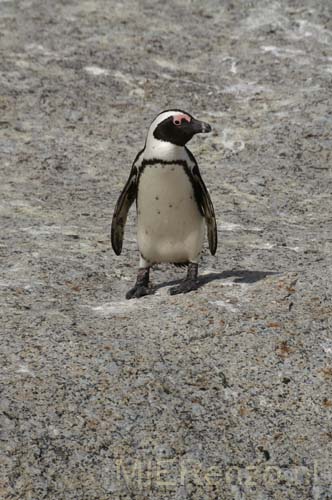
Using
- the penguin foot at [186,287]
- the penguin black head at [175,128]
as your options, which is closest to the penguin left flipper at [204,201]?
the penguin black head at [175,128]

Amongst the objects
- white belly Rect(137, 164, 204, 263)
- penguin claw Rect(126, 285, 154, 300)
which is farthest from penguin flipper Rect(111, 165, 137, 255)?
penguin claw Rect(126, 285, 154, 300)

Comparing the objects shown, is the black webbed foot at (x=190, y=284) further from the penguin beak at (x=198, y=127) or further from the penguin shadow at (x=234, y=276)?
the penguin beak at (x=198, y=127)

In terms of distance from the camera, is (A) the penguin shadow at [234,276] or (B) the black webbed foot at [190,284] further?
(A) the penguin shadow at [234,276]

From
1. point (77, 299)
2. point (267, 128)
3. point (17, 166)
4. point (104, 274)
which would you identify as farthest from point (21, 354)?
point (267, 128)

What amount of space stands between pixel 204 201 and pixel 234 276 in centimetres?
62

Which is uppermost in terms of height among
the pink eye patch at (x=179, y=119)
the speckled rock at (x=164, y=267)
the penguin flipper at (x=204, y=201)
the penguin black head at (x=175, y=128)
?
the pink eye patch at (x=179, y=119)

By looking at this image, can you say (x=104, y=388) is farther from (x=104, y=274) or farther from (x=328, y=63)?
(x=328, y=63)

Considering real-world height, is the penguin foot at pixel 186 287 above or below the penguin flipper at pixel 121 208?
below

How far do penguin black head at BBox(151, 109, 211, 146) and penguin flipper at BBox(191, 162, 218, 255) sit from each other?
237 millimetres

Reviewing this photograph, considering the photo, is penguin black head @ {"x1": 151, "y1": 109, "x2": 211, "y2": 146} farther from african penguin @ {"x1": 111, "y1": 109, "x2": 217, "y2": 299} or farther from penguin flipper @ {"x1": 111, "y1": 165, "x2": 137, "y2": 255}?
penguin flipper @ {"x1": 111, "y1": 165, "x2": 137, "y2": 255}

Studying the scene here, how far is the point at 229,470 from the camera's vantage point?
4738 millimetres

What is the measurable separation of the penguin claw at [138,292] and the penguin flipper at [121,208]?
43 cm

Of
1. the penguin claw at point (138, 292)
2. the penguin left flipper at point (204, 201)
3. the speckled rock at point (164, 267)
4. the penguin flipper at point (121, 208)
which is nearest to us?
the speckled rock at point (164, 267)

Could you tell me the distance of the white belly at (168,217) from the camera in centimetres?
640
